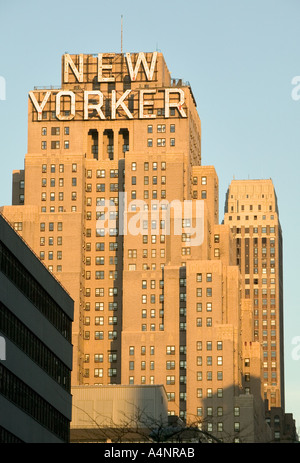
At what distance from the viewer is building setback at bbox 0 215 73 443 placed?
110 meters

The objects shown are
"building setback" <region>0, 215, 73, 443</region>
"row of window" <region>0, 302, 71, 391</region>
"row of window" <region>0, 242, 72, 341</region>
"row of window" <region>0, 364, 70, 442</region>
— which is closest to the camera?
"row of window" <region>0, 364, 70, 442</region>

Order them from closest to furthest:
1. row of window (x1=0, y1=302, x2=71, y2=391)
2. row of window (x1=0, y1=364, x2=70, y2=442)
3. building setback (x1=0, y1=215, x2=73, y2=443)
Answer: row of window (x1=0, y1=364, x2=70, y2=442) → building setback (x1=0, y1=215, x2=73, y2=443) → row of window (x1=0, y1=302, x2=71, y2=391)

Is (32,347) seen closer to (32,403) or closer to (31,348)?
(31,348)

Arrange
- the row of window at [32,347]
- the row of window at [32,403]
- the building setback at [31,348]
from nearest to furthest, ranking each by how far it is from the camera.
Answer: the row of window at [32,403]
the building setback at [31,348]
the row of window at [32,347]

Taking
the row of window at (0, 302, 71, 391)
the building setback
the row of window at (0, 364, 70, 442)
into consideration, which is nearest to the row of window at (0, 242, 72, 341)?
the building setback

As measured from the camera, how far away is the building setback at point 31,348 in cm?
11038

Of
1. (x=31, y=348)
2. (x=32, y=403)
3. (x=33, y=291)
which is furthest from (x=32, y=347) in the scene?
(x=33, y=291)

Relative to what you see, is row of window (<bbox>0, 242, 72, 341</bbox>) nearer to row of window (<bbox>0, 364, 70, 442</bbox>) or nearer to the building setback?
the building setback

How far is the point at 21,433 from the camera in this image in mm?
115000

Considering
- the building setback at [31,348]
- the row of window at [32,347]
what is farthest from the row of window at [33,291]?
the row of window at [32,347]

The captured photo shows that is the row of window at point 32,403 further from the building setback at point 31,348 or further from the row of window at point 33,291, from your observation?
the row of window at point 33,291

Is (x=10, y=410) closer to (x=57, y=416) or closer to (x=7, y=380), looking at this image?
(x=7, y=380)
